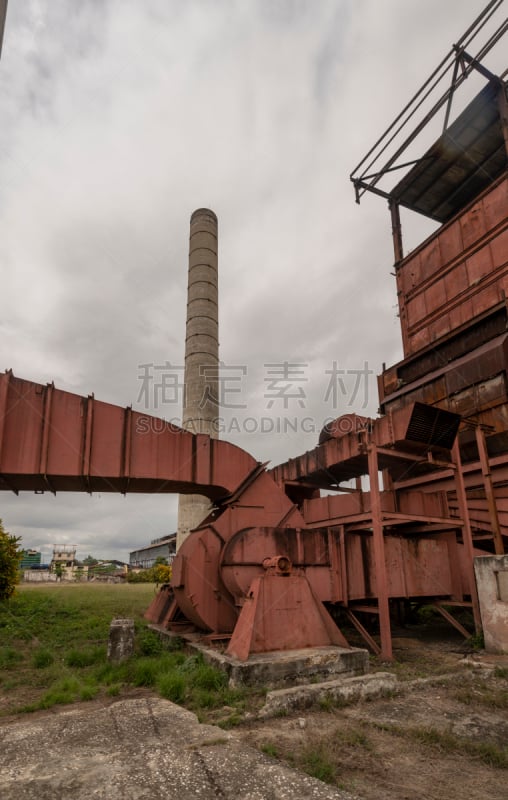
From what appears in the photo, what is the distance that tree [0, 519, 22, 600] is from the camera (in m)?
14.9

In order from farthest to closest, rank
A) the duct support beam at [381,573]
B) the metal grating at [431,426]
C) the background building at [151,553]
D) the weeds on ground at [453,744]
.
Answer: the background building at [151,553] → the metal grating at [431,426] → the duct support beam at [381,573] → the weeds on ground at [453,744]

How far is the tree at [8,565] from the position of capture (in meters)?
14.9

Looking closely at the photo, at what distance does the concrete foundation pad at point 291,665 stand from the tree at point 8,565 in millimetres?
11028

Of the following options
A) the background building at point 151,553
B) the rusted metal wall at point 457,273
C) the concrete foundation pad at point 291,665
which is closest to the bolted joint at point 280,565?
the concrete foundation pad at point 291,665

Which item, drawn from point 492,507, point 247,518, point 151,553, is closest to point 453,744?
point 247,518

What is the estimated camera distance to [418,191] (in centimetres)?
1925

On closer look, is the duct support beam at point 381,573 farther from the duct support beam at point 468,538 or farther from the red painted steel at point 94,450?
the red painted steel at point 94,450

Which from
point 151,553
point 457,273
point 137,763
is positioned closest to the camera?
point 137,763

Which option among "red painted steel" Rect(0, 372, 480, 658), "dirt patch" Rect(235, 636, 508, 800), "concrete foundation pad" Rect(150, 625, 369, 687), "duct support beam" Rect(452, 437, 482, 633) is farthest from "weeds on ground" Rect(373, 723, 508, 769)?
"duct support beam" Rect(452, 437, 482, 633)

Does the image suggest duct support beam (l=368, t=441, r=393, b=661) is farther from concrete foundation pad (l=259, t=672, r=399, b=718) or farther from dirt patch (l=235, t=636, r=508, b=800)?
concrete foundation pad (l=259, t=672, r=399, b=718)

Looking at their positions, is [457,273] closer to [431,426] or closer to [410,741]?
[431,426]

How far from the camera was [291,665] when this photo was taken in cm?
577

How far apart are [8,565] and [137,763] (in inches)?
542

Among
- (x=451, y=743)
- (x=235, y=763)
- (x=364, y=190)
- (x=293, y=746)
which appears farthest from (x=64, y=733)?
(x=364, y=190)
